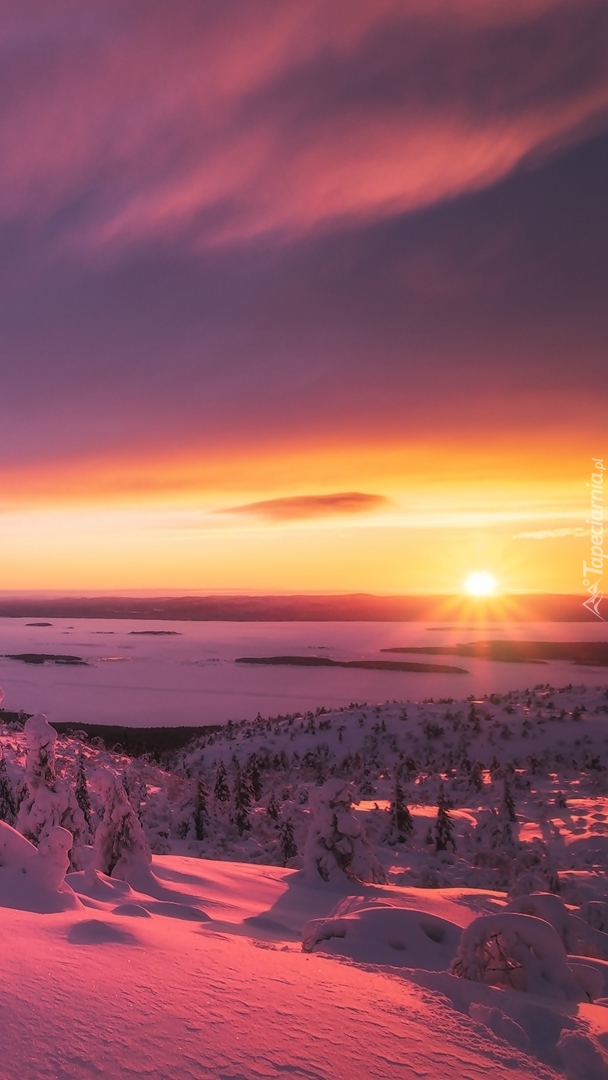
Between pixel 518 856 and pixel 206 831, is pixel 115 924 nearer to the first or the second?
pixel 518 856

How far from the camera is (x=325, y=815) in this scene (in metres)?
12.1

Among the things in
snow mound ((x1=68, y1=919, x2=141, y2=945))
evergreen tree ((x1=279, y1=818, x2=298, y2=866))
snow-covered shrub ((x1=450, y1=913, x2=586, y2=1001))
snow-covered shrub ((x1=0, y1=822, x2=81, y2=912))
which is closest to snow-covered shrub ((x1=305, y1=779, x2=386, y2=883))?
evergreen tree ((x1=279, y1=818, x2=298, y2=866))

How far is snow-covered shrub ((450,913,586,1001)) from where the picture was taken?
5883mm

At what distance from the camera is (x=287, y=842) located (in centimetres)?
1612

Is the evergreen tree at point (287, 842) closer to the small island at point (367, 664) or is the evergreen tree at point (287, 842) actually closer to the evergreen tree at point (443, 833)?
the evergreen tree at point (443, 833)

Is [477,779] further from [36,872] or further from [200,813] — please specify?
[36,872]

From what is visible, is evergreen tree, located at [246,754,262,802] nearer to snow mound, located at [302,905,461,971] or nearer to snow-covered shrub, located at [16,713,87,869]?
snow-covered shrub, located at [16,713,87,869]

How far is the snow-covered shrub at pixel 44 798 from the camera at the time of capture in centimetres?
1144

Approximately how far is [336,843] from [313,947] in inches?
214

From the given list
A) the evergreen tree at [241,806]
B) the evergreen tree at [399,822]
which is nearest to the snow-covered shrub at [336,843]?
the evergreen tree at [399,822]

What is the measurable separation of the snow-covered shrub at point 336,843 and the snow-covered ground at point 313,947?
33 mm

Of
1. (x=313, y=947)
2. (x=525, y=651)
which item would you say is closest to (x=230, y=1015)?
(x=313, y=947)

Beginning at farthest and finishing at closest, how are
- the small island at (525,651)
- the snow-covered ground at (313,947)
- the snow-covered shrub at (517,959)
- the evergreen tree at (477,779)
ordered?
the small island at (525,651) → the evergreen tree at (477,779) → the snow-covered shrub at (517,959) → the snow-covered ground at (313,947)

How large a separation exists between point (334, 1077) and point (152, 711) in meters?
40.9
